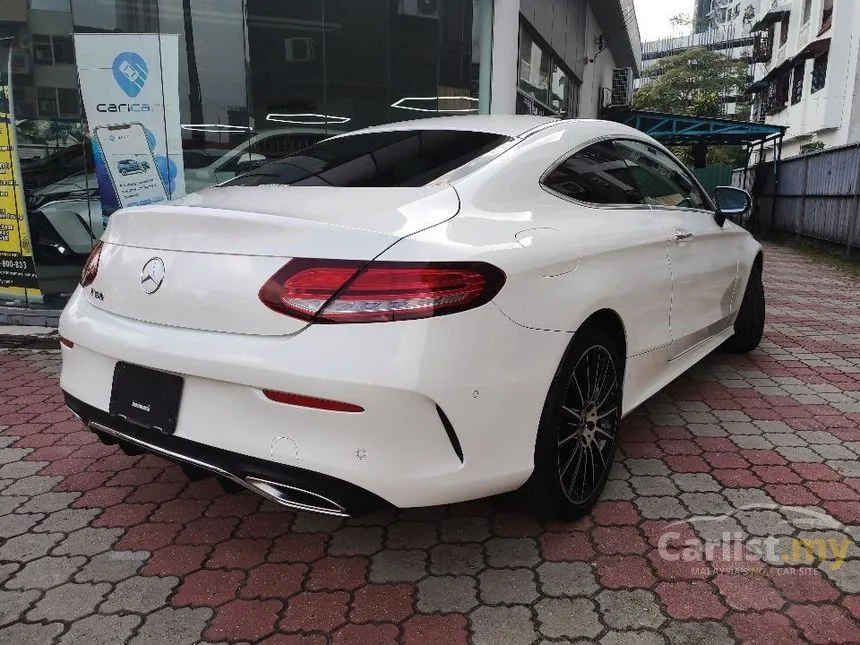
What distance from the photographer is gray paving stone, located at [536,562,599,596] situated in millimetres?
2164

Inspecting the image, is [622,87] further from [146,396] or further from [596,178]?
[146,396]

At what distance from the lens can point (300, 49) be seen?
22.5 feet

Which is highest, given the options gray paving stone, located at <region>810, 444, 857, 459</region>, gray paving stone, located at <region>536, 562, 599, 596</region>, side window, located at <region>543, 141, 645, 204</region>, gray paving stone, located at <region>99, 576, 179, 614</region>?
side window, located at <region>543, 141, 645, 204</region>

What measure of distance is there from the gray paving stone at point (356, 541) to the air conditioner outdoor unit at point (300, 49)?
561cm

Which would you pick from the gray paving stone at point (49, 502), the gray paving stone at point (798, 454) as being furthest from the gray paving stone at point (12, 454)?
the gray paving stone at point (798, 454)

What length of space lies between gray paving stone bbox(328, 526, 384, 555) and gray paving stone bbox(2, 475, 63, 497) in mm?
1364

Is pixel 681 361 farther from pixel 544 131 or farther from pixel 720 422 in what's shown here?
pixel 544 131

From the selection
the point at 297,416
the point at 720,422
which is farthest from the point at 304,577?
the point at 720,422

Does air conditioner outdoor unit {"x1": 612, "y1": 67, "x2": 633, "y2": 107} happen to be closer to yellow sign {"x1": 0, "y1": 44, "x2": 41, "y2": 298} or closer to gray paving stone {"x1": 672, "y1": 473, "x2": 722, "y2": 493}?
yellow sign {"x1": 0, "y1": 44, "x2": 41, "y2": 298}

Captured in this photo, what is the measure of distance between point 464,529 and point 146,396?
1.24m

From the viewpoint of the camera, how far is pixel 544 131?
272cm

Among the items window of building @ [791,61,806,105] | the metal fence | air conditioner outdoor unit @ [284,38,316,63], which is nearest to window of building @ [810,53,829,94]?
window of building @ [791,61,806,105]

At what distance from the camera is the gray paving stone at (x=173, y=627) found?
76.6 inches

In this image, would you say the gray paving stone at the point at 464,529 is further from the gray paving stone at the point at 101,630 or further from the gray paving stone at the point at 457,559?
the gray paving stone at the point at 101,630
